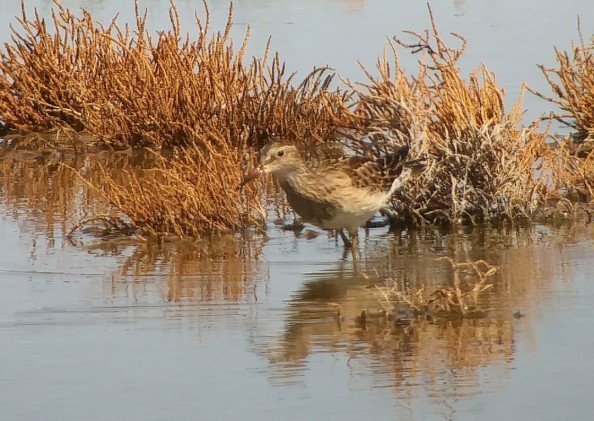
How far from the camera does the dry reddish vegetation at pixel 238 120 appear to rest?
366 inches

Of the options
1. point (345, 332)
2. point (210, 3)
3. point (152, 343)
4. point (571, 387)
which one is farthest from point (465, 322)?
point (210, 3)

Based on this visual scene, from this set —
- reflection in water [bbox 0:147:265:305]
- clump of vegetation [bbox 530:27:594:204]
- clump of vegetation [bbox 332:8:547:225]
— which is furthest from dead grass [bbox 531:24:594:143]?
reflection in water [bbox 0:147:265:305]

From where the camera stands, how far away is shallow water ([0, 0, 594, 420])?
19.3ft

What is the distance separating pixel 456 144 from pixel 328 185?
3.74 feet

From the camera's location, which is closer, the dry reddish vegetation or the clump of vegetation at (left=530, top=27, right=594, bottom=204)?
the dry reddish vegetation

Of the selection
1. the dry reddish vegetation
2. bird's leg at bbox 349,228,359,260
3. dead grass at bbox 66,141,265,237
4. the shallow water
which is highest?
the dry reddish vegetation

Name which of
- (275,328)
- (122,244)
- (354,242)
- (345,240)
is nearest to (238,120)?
Result: (122,244)

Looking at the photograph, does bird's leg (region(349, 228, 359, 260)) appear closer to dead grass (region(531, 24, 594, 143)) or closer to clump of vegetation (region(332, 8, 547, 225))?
clump of vegetation (region(332, 8, 547, 225))

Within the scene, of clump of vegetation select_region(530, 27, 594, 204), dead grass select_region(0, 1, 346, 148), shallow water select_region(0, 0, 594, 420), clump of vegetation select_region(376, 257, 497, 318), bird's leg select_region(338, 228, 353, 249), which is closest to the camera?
shallow water select_region(0, 0, 594, 420)

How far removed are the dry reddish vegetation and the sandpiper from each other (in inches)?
22.7

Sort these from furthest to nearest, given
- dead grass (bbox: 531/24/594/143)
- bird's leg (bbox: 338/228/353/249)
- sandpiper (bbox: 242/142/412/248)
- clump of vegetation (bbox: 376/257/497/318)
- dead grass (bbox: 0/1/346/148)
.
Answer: dead grass (bbox: 0/1/346/148) < dead grass (bbox: 531/24/594/143) < bird's leg (bbox: 338/228/353/249) < sandpiper (bbox: 242/142/412/248) < clump of vegetation (bbox: 376/257/497/318)

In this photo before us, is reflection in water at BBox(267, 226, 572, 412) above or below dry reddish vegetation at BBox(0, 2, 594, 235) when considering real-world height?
below

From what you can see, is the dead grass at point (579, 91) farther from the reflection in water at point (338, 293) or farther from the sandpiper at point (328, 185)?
the sandpiper at point (328, 185)

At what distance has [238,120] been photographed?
12.1 metres
